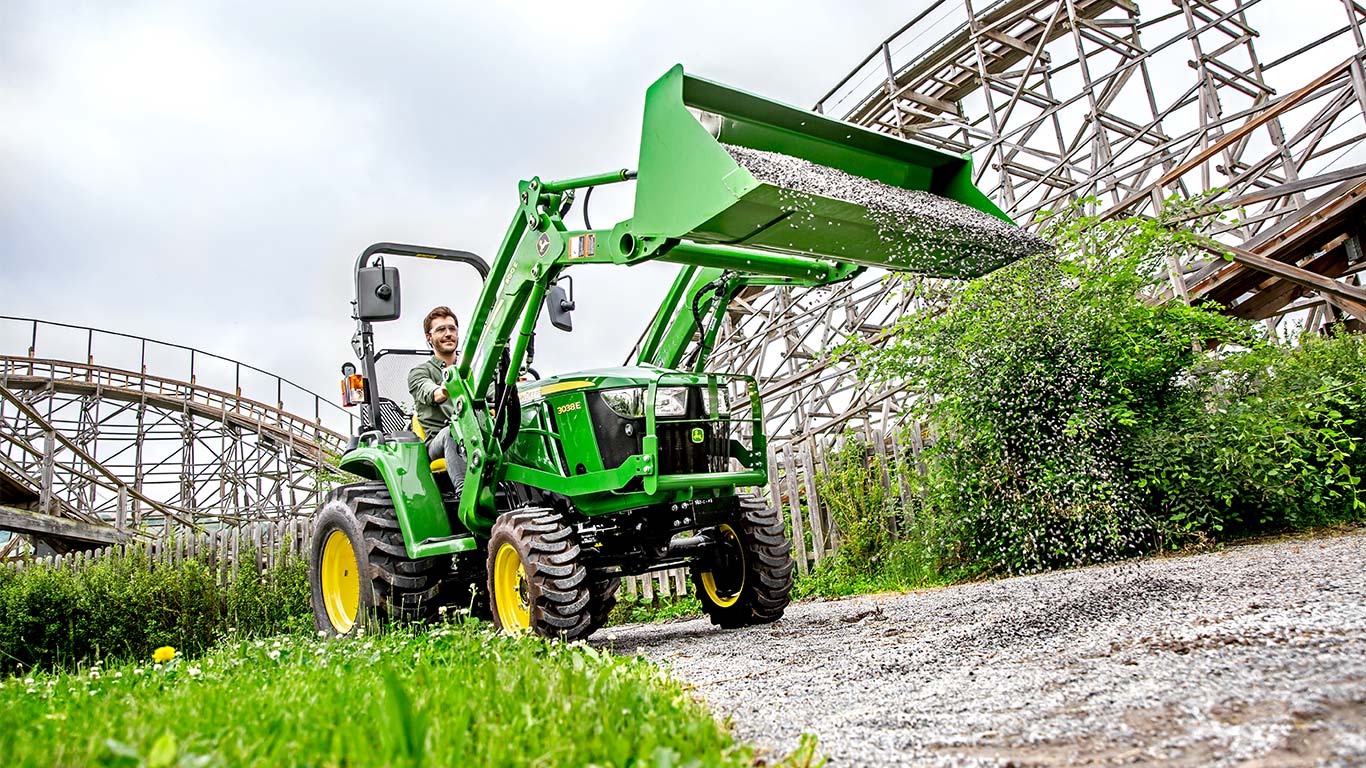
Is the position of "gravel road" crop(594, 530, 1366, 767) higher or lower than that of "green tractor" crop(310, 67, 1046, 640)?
lower

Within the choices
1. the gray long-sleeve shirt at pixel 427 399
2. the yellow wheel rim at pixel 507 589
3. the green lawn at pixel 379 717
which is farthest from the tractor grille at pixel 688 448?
the green lawn at pixel 379 717

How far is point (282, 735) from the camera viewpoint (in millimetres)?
1662

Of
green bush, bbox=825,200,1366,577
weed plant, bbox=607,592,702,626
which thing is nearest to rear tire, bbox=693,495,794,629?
green bush, bbox=825,200,1366,577

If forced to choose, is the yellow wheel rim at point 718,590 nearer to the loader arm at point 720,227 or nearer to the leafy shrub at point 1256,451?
the loader arm at point 720,227

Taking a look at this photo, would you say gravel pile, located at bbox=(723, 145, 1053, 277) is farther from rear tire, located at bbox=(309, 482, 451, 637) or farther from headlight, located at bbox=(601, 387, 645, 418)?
rear tire, located at bbox=(309, 482, 451, 637)

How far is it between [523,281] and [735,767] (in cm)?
306

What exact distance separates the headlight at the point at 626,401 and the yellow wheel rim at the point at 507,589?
81cm

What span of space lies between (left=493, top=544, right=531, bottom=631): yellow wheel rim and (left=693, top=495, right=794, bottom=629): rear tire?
1125 mm

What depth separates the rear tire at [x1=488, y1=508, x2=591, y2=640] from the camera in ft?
13.1

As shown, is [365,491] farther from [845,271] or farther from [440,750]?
[440,750]

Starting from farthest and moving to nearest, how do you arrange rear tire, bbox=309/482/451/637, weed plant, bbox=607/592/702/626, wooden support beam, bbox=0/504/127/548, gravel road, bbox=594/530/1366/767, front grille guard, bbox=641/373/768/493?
wooden support beam, bbox=0/504/127/548
weed plant, bbox=607/592/702/626
rear tire, bbox=309/482/451/637
front grille guard, bbox=641/373/768/493
gravel road, bbox=594/530/1366/767

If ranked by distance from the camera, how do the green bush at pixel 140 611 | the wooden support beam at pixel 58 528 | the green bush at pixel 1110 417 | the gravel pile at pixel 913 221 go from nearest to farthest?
1. the gravel pile at pixel 913 221
2. the green bush at pixel 1110 417
3. the green bush at pixel 140 611
4. the wooden support beam at pixel 58 528

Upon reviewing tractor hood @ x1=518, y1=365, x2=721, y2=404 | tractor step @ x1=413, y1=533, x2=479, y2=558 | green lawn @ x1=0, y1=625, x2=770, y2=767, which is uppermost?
tractor hood @ x1=518, y1=365, x2=721, y2=404

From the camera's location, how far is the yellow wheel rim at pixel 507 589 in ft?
14.1
